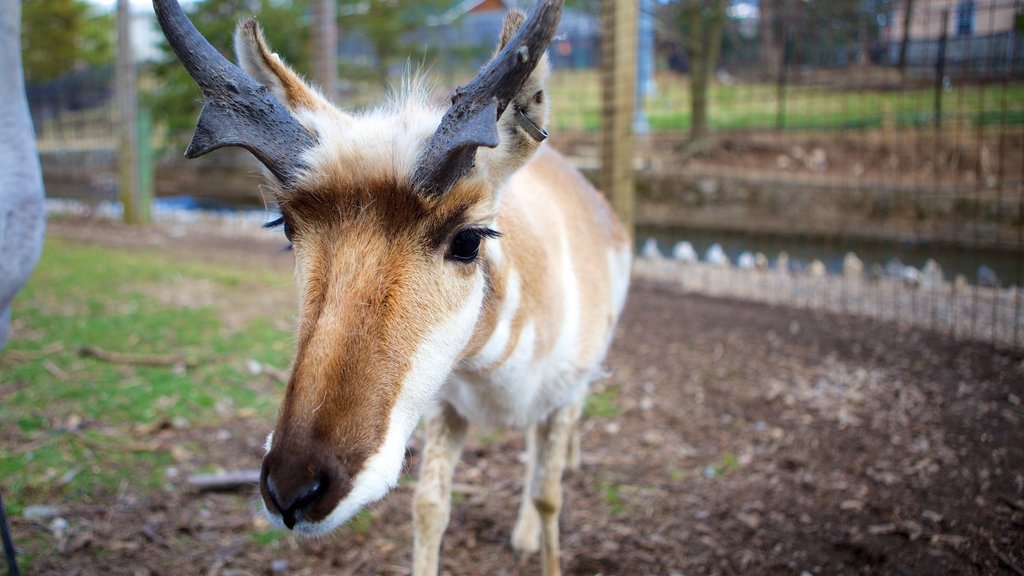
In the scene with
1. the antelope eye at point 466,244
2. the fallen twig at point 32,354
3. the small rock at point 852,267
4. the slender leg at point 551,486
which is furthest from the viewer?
the small rock at point 852,267

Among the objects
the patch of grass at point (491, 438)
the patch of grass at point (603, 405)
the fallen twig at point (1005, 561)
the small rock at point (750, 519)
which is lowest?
the small rock at point (750, 519)

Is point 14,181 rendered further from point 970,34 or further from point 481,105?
point 970,34

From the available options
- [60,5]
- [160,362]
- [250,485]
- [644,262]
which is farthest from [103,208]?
[250,485]

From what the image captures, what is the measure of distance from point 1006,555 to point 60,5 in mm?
23263

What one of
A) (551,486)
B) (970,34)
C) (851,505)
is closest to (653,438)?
(851,505)

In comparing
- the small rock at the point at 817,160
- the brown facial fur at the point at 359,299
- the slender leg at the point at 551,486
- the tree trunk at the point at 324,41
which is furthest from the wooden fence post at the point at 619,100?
the small rock at the point at 817,160

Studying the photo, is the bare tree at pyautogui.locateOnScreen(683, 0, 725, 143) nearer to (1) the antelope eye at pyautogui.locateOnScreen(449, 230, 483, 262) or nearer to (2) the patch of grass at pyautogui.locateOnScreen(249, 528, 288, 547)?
(2) the patch of grass at pyautogui.locateOnScreen(249, 528, 288, 547)

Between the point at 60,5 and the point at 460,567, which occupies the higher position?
the point at 60,5

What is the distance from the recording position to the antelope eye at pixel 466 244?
2.09 meters

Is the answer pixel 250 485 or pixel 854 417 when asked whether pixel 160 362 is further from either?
pixel 854 417

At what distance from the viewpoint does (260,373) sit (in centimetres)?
568

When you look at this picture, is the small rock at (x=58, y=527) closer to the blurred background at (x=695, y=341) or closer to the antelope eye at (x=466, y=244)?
the blurred background at (x=695, y=341)

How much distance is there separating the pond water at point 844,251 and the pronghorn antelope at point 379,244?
573 centimetres

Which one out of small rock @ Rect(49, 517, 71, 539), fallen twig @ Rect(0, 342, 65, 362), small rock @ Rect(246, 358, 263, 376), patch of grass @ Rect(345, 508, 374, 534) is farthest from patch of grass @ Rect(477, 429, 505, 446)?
fallen twig @ Rect(0, 342, 65, 362)
